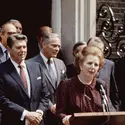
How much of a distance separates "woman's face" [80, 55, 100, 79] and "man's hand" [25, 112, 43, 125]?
102 cm

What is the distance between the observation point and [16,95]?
21.1 feet

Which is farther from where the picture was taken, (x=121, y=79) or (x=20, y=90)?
(x=121, y=79)

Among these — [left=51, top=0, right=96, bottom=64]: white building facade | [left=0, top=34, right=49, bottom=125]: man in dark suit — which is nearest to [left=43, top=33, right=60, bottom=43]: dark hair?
[left=0, top=34, right=49, bottom=125]: man in dark suit

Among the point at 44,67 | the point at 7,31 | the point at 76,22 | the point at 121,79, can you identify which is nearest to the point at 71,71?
the point at 44,67

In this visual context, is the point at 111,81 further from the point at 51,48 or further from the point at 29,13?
the point at 29,13

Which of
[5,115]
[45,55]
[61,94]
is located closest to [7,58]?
[45,55]

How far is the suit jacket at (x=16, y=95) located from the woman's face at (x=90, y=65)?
3.55 feet

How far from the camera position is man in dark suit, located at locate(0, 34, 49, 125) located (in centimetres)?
638

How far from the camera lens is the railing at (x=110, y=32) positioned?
8961mm

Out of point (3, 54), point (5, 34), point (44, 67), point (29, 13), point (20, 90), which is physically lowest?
point (20, 90)

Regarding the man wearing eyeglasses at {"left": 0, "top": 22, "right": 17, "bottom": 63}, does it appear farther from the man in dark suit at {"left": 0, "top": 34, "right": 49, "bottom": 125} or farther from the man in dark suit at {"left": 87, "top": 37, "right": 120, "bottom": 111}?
the man in dark suit at {"left": 87, "top": 37, "right": 120, "bottom": 111}

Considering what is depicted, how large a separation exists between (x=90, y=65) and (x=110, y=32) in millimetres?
3533

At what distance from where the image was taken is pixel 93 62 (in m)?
5.57

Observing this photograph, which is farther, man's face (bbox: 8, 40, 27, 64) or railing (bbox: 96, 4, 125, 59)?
railing (bbox: 96, 4, 125, 59)
